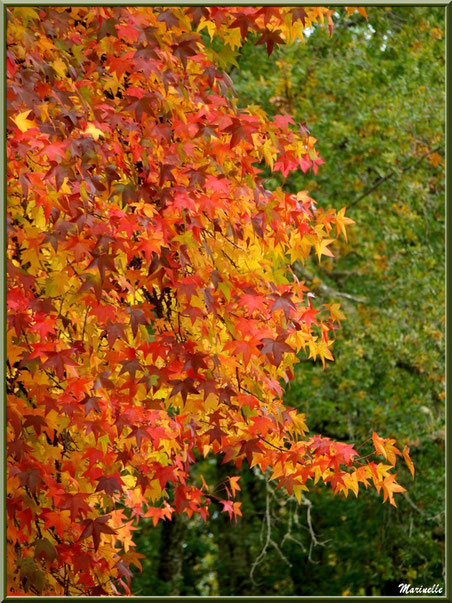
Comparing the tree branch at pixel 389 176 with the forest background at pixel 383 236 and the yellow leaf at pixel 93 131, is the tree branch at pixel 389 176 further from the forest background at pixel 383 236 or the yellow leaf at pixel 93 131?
the yellow leaf at pixel 93 131

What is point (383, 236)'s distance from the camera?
7.54 metres

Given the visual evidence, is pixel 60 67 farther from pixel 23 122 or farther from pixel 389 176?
pixel 389 176

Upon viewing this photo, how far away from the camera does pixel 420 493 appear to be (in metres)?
7.54

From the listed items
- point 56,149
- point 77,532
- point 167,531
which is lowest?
point 167,531

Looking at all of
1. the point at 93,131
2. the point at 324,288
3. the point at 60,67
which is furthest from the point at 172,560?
the point at 93,131

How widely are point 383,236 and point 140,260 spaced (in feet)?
14.6

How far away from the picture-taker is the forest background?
7.25m

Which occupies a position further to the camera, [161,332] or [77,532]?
[77,532]

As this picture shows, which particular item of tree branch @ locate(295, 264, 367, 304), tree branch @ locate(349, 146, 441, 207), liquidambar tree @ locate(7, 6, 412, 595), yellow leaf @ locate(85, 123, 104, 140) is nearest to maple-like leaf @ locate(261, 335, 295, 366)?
liquidambar tree @ locate(7, 6, 412, 595)

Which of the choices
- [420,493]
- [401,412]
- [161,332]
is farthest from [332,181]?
[161,332]

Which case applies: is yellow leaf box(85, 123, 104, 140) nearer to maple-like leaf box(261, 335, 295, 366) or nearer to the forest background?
maple-like leaf box(261, 335, 295, 366)

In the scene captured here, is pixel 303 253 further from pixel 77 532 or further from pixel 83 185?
pixel 77 532

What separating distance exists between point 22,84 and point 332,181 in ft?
16.7

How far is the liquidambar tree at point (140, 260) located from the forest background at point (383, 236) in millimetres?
3866
